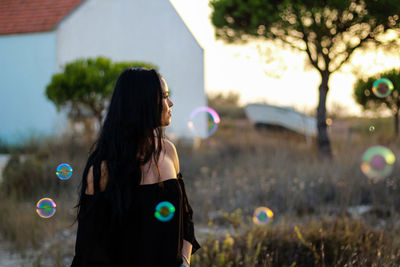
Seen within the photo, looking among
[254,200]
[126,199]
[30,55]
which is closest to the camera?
[126,199]

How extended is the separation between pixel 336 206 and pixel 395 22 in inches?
244

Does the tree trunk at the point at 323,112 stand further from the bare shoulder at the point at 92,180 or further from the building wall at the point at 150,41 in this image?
the bare shoulder at the point at 92,180

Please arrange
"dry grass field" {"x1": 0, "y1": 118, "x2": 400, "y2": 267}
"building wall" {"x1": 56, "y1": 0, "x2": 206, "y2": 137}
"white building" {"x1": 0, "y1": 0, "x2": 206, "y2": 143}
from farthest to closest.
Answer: "building wall" {"x1": 56, "y1": 0, "x2": 206, "y2": 137} < "white building" {"x1": 0, "y1": 0, "x2": 206, "y2": 143} < "dry grass field" {"x1": 0, "y1": 118, "x2": 400, "y2": 267}

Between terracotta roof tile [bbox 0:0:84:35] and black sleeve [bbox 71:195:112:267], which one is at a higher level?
terracotta roof tile [bbox 0:0:84:35]

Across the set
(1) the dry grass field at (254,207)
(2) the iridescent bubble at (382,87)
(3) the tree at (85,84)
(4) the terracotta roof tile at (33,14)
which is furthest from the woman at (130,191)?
(4) the terracotta roof tile at (33,14)

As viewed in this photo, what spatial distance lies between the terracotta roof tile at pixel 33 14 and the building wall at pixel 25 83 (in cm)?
26

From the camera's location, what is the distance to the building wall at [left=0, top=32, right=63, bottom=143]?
14.2 meters

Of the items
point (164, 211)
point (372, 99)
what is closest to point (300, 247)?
point (164, 211)

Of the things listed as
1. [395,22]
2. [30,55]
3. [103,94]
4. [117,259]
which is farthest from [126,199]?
[30,55]

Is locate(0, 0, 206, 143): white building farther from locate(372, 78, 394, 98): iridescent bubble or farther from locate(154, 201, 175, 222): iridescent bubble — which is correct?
locate(154, 201, 175, 222): iridescent bubble

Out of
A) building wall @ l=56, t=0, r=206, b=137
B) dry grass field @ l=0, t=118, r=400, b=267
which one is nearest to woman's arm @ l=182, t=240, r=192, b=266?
dry grass field @ l=0, t=118, r=400, b=267

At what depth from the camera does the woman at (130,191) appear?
189cm

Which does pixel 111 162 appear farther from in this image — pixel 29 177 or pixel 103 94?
pixel 103 94

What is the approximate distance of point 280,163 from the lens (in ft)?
28.8
